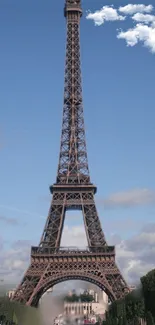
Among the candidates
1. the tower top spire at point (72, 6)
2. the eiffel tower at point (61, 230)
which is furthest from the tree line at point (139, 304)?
the tower top spire at point (72, 6)

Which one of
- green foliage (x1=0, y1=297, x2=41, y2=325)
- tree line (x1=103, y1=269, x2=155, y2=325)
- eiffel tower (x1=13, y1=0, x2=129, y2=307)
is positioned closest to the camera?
tree line (x1=103, y1=269, x2=155, y2=325)

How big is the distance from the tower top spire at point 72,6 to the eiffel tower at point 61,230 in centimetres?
665

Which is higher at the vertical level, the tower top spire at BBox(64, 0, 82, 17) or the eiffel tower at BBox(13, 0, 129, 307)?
the tower top spire at BBox(64, 0, 82, 17)

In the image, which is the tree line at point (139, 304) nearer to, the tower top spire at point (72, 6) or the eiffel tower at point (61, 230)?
the eiffel tower at point (61, 230)

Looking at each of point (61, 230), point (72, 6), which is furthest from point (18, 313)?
point (72, 6)

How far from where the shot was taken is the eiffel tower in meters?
82.3

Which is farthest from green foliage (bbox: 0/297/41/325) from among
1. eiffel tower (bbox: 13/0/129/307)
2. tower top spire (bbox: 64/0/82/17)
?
tower top spire (bbox: 64/0/82/17)

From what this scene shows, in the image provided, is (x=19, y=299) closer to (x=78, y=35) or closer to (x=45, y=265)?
(x=45, y=265)

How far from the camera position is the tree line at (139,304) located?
63906 millimetres

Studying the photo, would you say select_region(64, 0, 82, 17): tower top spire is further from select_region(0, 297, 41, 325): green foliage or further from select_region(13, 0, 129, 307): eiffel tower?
select_region(0, 297, 41, 325): green foliage

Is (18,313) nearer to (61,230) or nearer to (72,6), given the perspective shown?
(61,230)

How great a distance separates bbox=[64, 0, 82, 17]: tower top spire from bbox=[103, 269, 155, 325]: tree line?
56.0 meters

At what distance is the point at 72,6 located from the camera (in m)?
100

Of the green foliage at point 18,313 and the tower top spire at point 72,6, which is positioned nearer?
the green foliage at point 18,313
